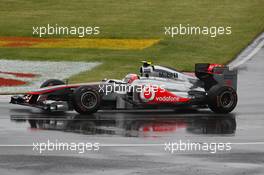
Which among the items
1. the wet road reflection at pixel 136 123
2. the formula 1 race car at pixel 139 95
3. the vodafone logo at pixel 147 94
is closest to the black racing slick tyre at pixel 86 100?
the formula 1 race car at pixel 139 95

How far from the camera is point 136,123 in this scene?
2234 cm

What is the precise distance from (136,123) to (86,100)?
177cm

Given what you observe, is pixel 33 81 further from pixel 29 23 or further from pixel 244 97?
pixel 29 23

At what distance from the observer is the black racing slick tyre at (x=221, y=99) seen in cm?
2392

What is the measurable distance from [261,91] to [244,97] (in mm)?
1570

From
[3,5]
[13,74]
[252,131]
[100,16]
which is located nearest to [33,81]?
[13,74]

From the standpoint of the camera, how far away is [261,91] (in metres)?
29.2

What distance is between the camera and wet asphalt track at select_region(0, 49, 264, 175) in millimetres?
16406

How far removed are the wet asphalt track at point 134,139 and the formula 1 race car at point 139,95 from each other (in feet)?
0.99

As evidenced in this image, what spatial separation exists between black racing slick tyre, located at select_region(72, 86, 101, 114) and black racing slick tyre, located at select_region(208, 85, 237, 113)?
3.21 m

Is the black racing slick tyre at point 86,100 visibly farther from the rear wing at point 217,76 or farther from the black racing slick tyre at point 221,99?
the rear wing at point 217,76

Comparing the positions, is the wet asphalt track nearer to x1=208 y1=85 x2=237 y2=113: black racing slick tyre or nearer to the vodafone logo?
x1=208 y1=85 x2=237 y2=113: black racing slick tyre

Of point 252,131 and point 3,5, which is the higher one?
point 3,5

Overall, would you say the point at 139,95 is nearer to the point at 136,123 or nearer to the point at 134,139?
the point at 136,123
